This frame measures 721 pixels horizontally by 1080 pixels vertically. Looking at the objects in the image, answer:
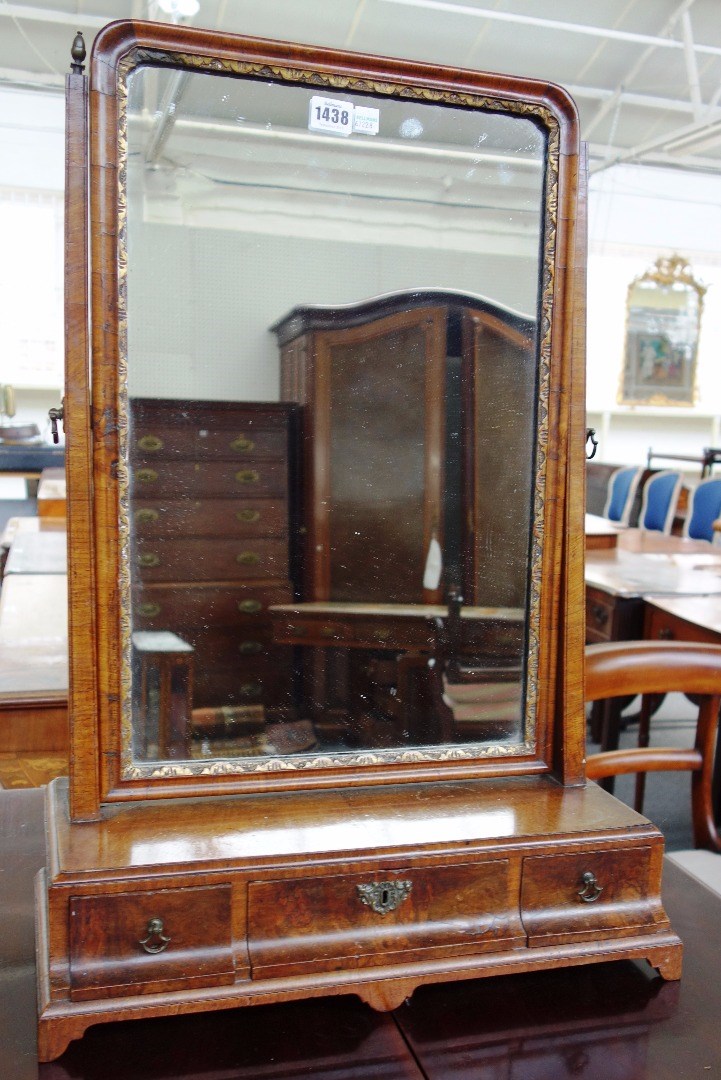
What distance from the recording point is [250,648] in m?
1.02

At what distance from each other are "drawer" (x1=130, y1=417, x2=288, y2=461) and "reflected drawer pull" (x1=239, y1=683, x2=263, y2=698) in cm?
25

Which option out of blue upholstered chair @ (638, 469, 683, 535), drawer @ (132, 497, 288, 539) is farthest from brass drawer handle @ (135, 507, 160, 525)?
blue upholstered chair @ (638, 469, 683, 535)

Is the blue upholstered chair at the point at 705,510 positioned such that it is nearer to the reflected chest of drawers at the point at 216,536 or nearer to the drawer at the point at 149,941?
the reflected chest of drawers at the point at 216,536

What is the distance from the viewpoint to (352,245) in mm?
1012

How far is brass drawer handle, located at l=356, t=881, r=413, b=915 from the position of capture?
0.93 m

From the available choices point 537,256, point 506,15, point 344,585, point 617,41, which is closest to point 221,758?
point 344,585

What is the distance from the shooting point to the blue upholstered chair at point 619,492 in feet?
19.9

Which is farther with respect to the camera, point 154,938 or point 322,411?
point 322,411

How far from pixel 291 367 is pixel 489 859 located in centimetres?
56

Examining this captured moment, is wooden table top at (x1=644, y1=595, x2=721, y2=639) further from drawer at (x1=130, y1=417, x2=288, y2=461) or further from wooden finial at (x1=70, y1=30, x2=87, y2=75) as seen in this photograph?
wooden finial at (x1=70, y1=30, x2=87, y2=75)

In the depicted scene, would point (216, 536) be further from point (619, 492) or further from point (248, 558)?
point (619, 492)

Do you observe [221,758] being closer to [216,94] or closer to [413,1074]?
[413,1074]

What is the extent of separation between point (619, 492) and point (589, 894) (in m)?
5.53

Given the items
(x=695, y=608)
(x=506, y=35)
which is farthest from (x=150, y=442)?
(x=506, y=35)
